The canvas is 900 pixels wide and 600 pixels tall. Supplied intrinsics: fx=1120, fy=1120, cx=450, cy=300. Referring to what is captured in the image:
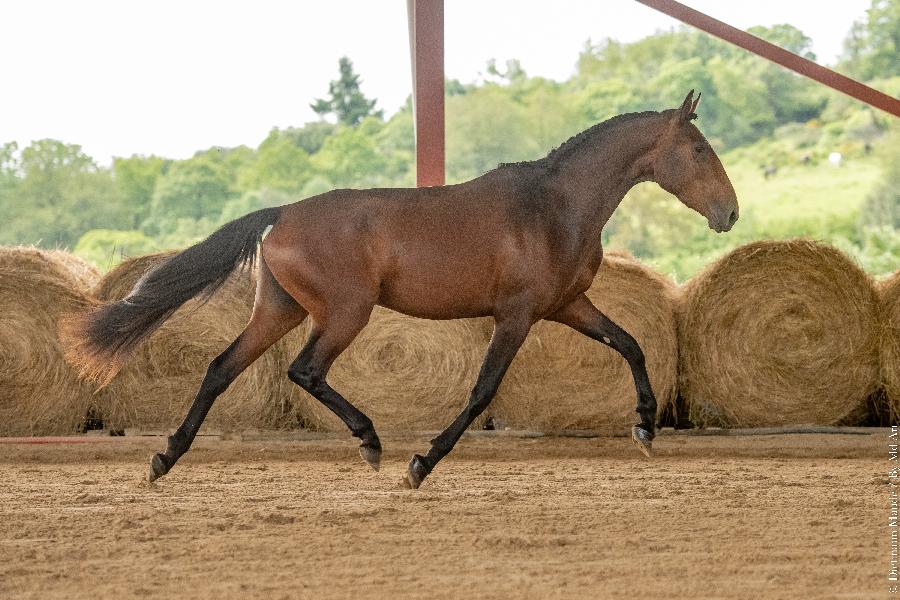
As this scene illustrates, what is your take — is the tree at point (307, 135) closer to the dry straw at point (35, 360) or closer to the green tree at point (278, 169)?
the green tree at point (278, 169)

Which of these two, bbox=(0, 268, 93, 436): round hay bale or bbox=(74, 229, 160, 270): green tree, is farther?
bbox=(74, 229, 160, 270): green tree

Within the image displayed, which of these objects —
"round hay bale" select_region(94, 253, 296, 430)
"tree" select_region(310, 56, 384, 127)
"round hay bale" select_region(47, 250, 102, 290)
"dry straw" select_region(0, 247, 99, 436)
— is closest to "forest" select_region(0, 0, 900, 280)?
"tree" select_region(310, 56, 384, 127)

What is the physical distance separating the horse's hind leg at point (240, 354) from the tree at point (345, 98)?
78.2 ft

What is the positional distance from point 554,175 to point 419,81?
2229 mm

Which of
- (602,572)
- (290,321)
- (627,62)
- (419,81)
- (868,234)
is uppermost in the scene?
(627,62)

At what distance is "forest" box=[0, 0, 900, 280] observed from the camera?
22359mm

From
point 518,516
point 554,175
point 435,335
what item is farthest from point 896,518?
point 435,335

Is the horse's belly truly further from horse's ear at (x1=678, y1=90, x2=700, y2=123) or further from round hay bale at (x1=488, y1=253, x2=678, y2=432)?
round hay bale at (x1=488, y1=253, x2=678, y2=432)

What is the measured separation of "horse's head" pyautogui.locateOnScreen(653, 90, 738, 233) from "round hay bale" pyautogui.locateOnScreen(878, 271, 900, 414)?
6.13 feet

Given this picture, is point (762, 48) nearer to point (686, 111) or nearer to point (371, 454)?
point (686, 111)

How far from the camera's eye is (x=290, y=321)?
5.50 meters

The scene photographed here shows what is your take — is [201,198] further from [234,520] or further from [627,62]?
[234,520]

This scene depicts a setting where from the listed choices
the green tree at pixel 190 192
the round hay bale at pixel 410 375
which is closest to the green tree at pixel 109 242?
the green tree at pixel 190 192

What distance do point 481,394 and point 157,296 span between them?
1684 mm
